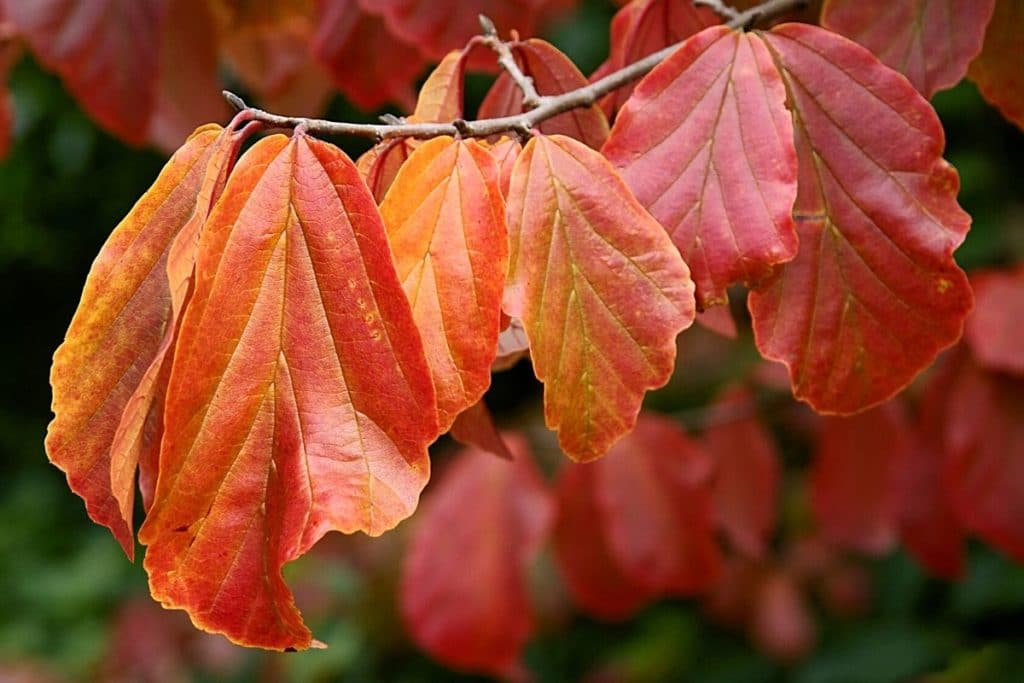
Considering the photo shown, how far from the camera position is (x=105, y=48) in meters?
1.15

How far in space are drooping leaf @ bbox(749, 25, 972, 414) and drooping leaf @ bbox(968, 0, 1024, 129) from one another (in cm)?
20

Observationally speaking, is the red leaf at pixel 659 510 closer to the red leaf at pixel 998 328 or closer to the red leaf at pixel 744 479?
the red leaf at pixel 744 479

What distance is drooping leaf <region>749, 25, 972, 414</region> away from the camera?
0.69m

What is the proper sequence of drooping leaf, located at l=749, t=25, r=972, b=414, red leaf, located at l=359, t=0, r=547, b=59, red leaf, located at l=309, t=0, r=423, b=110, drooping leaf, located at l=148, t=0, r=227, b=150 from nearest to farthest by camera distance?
drooping leaf, located at l=749, t=25, r=972, b=414 → red leaf, located at l=359, t=0, r=547, b=59 → red leaf, located at l=309, t=0, r=423, b=110 → drooping leaf, located at l=148, t=0, r=227, b=150

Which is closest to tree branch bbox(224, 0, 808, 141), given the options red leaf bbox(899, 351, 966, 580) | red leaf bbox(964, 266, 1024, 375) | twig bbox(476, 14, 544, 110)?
twig bbox(476, 14, 544, 110)

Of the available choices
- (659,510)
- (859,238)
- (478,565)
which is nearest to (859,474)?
(659,510)

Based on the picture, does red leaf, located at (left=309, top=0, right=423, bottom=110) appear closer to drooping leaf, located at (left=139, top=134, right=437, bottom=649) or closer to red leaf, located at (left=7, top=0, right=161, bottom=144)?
red leaf, located at (left=7, top=0, right=161, bottom=144)

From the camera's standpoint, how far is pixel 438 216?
616 mm

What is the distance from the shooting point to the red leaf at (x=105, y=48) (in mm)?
1148

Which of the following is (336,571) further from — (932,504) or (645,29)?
(645,29)

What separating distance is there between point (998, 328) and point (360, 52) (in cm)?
77

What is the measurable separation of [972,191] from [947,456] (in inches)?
57.3

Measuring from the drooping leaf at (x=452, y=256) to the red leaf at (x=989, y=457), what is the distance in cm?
84

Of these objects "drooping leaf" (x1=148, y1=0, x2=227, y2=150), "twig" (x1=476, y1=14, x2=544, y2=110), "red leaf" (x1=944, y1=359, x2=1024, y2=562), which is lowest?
"red leaf" (x1=944, y1=359, x2=1024, y2=562)
